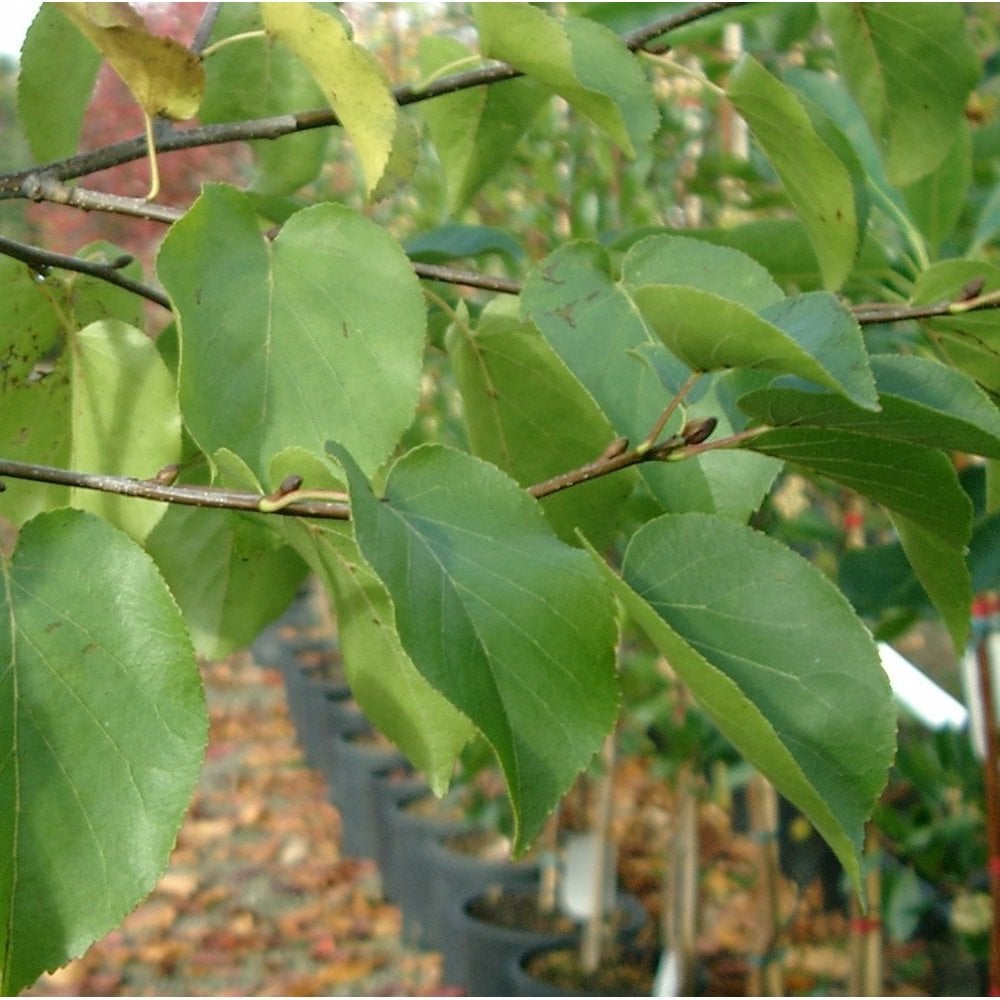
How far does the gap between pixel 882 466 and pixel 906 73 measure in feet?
1.21

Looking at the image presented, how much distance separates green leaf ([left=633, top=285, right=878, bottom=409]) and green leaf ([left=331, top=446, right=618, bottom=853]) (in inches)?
3.5

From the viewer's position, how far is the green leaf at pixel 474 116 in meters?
0.84

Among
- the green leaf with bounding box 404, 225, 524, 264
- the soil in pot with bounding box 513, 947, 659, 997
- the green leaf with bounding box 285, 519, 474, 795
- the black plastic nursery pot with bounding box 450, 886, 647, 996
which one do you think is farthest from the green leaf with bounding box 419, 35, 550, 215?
the black plastic nursery pot with bounding box 450, 886, 647, 996

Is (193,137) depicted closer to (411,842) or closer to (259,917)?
(411,842)

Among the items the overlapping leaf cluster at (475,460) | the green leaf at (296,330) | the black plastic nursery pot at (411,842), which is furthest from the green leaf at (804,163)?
the black plastic nursery pot at (411,842)

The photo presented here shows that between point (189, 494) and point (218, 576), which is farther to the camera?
point (218, 576)

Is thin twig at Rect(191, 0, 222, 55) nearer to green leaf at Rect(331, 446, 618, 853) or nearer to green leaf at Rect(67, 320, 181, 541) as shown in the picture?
green leaf at Rect(67, 320, 181, 541)

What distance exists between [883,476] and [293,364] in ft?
0.85

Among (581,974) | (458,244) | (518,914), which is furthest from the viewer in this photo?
(518,914)

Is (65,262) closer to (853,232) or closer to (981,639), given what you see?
(853,232)

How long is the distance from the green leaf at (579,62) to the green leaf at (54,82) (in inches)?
11.0

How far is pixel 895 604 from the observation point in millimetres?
1235

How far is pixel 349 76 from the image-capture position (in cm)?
59

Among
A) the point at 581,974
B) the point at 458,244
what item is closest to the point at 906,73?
the point at 458,244
